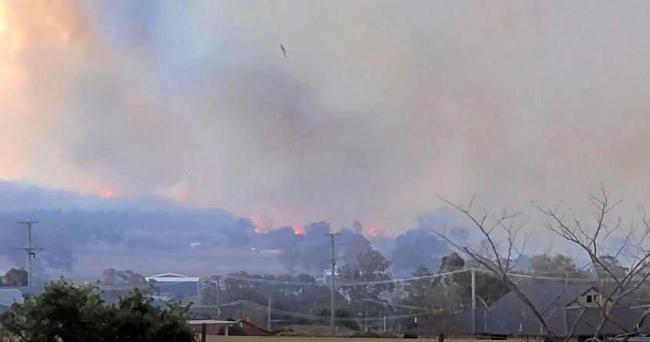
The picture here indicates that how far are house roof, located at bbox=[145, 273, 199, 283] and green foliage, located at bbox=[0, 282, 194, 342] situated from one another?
2.20 metres

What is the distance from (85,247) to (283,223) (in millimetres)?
2058

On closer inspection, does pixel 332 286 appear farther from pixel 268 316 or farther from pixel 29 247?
pixel 29 247

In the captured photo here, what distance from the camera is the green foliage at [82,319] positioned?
6.35 metres

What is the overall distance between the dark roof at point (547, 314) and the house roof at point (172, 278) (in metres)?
2.98

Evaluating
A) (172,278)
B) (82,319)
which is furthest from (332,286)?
(82,319)

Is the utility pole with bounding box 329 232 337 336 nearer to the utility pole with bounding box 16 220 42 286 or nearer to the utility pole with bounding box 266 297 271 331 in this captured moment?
the utility pole with bounding box 266 297 271 331

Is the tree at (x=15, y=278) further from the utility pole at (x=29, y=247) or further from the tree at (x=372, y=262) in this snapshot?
the tree at (x=372, y=262)

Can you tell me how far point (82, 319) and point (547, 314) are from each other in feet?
12.4

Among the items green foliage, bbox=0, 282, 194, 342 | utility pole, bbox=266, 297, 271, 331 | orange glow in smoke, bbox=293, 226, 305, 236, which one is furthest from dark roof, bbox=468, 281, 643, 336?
green foliage, bbox=0, 282, 194, 342

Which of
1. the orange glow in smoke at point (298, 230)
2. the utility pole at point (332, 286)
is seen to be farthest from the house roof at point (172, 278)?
the utility pole at point (332, 286)

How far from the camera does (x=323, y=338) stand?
9.13 meters

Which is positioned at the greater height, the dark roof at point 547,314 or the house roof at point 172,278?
the house roof at point 172,278

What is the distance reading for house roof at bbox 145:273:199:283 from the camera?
29.0ft

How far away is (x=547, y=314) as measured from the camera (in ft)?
24.1
